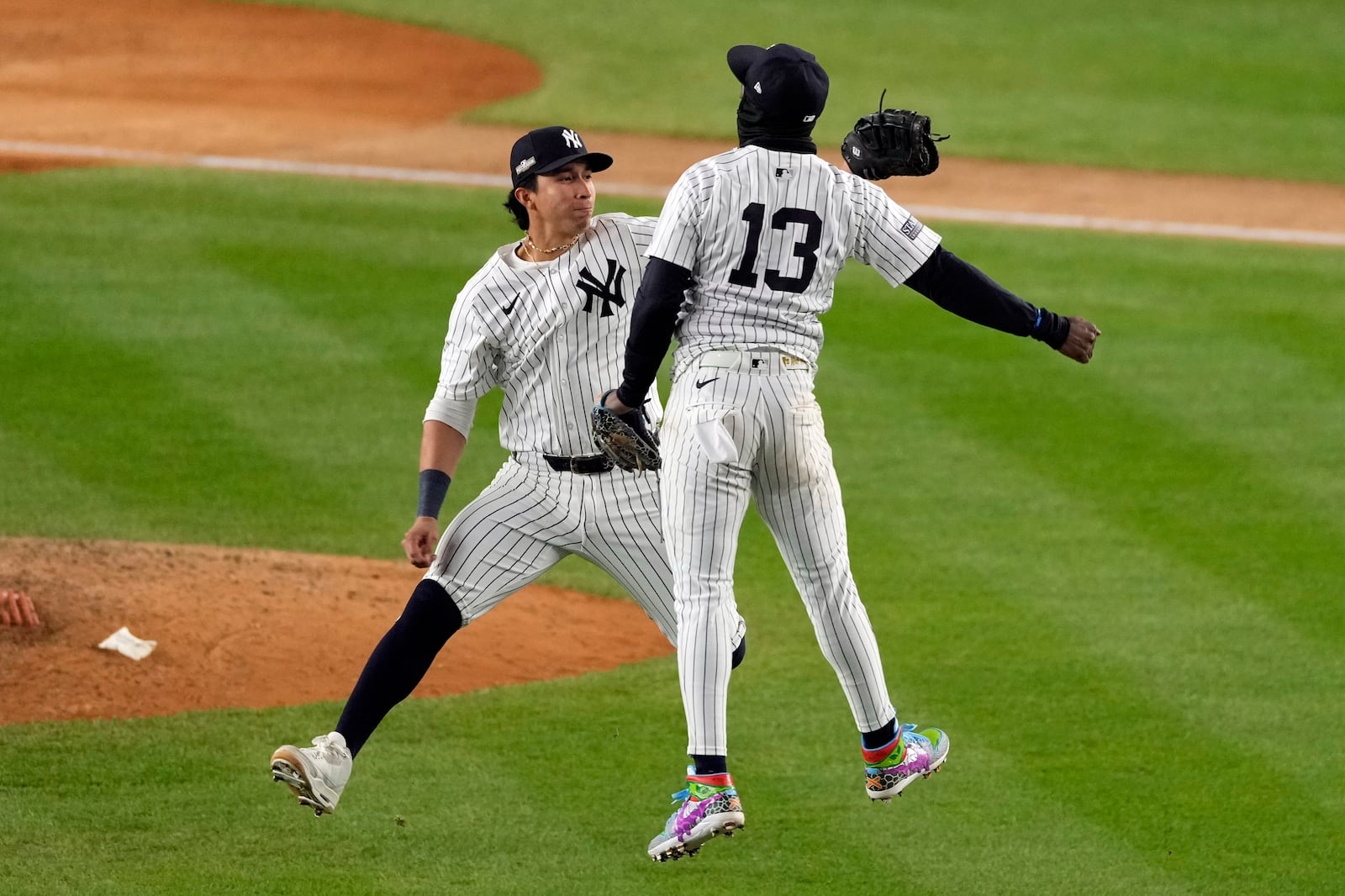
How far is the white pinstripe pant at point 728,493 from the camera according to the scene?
5355mm

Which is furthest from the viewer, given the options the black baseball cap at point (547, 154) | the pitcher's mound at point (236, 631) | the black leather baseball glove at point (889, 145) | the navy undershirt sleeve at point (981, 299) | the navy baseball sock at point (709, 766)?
the pitcher's mound at point (236, 631)

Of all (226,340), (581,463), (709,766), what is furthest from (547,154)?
(226,340)

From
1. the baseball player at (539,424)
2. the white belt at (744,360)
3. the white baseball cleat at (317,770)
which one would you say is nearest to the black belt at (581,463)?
Answer: the baseball player at (539,424)

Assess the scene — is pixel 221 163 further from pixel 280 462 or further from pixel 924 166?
pixel 924 166

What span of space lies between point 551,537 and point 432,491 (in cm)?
41

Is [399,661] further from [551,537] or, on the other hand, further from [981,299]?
[981,299]

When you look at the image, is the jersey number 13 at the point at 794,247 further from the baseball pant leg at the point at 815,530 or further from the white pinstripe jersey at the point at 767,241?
the baseball pant leg at the point at 815,530

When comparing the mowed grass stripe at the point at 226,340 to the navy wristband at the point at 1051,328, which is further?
the mowed grass stripe at the point at 226,340

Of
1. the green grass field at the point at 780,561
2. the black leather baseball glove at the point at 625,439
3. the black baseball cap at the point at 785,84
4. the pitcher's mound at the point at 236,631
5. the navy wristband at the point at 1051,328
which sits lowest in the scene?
the pitcher's mound at the point at 236,631

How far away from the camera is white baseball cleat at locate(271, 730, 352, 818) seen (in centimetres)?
582

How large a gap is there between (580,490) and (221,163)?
11026 millimetres

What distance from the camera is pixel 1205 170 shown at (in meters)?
17.9

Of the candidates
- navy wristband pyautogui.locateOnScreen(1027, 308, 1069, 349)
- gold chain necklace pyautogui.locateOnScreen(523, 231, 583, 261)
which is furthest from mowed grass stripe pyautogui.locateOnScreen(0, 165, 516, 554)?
navy wristband pyautogui.locateOnScreen(1027, 308, 1069, 349)

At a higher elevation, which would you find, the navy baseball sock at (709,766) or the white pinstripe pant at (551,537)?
the white pinstripe pant at (551,537)
